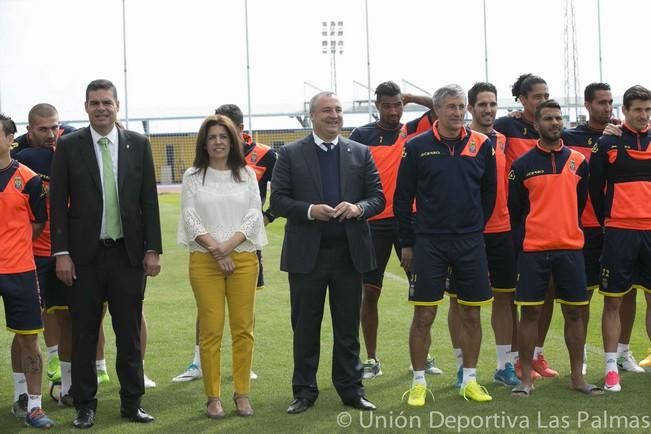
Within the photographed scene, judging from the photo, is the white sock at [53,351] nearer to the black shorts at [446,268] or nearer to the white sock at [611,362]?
the black shorts at [446,268]

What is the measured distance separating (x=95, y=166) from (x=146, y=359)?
8.93 ft

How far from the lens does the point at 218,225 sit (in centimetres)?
637

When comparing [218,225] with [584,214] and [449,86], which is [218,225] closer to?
[449,86]

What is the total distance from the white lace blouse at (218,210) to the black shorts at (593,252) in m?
2.74

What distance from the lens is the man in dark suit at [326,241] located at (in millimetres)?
6500

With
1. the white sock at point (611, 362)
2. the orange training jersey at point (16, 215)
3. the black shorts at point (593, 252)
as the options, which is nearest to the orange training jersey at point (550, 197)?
the black shorts at point (593, 252)

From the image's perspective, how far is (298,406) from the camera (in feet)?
21.2

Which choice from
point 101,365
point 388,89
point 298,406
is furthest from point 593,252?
point 101,365

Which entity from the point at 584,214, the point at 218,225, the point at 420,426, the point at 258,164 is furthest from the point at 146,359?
the point at 584,214

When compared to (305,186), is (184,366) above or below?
below

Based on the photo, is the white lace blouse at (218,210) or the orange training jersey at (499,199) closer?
the white lace blouse at (218,210)

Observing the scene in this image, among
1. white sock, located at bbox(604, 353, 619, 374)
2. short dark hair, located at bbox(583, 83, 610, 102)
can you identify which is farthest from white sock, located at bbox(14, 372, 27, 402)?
short dark hair, located at bbox(583, 83, 610, 102)

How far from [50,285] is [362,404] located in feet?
8.03

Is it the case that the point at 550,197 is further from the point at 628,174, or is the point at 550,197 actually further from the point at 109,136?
the point at 109,136
